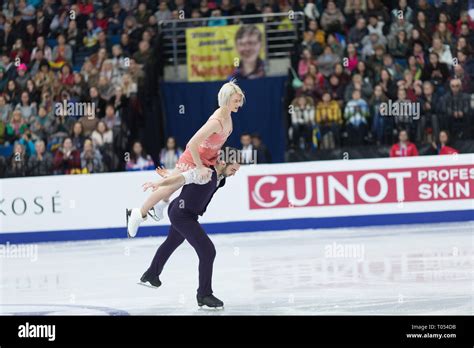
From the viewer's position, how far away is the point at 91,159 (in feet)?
60.0

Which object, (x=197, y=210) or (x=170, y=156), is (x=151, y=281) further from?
(x=170, y=156)

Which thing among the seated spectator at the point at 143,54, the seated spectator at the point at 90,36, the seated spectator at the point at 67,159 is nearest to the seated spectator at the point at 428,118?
the seated spectator at the point at 143,54

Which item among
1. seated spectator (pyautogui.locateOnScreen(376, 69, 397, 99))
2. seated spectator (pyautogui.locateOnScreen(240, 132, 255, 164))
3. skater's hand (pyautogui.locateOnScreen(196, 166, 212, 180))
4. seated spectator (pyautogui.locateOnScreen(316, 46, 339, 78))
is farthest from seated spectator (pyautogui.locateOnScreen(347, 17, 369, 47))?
skater's hand (pyautogui.locateOnScreen(196, 166, 212, 180))

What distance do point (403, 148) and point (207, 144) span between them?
30.2 ft

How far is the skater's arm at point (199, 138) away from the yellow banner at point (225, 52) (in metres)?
12.1

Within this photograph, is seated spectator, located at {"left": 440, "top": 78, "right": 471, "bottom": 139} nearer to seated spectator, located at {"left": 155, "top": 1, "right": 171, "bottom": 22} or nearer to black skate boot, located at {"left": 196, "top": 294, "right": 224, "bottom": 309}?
seated spectator, located at {"left": 155, "top": 1, "right": 171, "bottom": 22}

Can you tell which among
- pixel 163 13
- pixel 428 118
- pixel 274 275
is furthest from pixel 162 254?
pixel 163 13

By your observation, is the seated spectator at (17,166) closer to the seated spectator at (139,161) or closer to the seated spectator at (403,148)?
the seated spectator at (139,161)

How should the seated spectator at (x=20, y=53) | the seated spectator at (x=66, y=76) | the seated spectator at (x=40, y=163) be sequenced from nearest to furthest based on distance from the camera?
the seated spectator at (x=40, y=163)
the seated spectator at (x=66, y=76)
the seated spectator at (x=20, y=53)

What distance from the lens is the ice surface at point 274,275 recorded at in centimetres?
902

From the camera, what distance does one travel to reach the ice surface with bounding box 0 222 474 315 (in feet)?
29.6

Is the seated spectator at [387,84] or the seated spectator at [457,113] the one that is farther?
the seated spectator at [387,84]

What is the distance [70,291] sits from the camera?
35.0 ft
